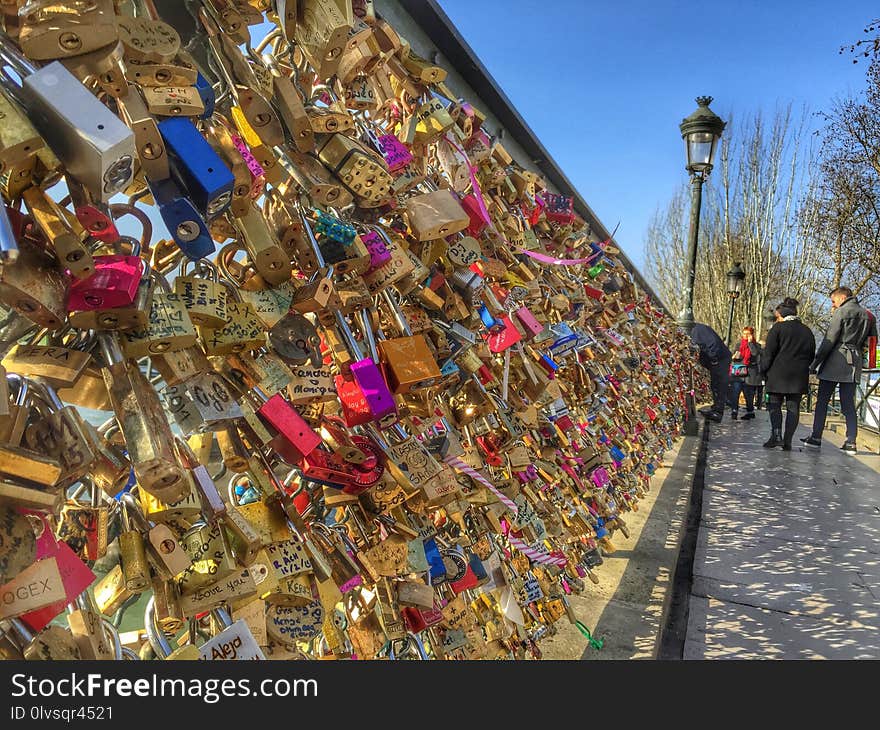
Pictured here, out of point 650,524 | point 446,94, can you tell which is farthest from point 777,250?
point 446,94

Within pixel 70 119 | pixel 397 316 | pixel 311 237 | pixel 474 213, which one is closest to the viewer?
pixel 70 119

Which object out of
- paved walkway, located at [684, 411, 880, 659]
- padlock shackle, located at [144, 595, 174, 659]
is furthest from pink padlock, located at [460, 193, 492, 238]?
paved walkway, located at [684, 411, 880, 659]

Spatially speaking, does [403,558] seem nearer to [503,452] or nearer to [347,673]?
[347,673]

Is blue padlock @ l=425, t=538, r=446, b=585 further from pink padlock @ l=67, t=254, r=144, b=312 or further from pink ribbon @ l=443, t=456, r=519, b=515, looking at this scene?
pink padlock @ l=67, t=254, r=144, b=312

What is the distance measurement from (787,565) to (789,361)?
4242mm

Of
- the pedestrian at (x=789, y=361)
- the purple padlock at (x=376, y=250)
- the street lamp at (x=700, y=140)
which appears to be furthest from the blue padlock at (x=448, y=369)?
the street lamp at (x=700, y=140)

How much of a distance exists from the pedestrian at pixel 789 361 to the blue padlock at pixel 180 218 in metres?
7.35

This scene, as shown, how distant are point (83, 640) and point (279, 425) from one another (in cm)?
31

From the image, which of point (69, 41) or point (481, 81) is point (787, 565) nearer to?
point (481, 81)

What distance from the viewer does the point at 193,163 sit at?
70cm

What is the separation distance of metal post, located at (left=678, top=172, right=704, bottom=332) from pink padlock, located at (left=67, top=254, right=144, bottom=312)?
767 centimetres

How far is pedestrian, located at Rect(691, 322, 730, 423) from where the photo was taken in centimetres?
1045

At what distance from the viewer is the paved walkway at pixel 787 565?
8.15 feet

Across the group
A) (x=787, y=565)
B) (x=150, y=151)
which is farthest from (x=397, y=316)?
(x=787, y=565)
